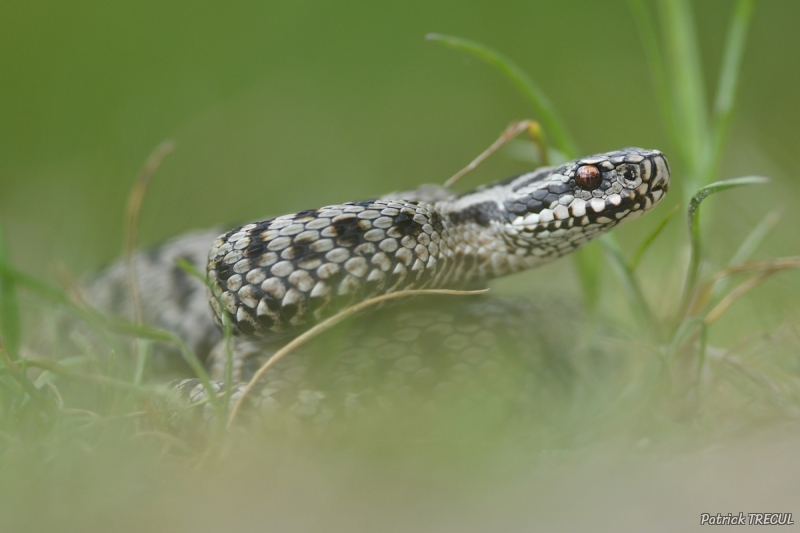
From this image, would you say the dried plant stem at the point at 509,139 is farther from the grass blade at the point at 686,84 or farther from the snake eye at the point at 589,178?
the grass blade at the point at 686,84

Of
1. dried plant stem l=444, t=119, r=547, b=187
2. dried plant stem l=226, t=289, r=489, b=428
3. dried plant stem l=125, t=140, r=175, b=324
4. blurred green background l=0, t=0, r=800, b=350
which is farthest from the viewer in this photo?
blurred green background l=0, t=0, r=800, b=350

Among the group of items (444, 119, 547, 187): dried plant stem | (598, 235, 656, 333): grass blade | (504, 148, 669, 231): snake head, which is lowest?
(598, 235, 656, 333): grass blade

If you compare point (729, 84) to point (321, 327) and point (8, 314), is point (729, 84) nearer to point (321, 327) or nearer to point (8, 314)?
point (321, 327)

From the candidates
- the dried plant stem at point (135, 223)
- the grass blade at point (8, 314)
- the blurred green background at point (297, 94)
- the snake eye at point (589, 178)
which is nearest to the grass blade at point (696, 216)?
the snake eye at point (589, 178)

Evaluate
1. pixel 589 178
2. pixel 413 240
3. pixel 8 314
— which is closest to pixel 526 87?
pixel 589 178

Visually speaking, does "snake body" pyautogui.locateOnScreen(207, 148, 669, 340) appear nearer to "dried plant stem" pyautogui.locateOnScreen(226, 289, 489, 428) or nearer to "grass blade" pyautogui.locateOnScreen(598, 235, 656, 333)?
"dried plant stem" pyautogui.locateOnScreen(226, 289, 489, 428)

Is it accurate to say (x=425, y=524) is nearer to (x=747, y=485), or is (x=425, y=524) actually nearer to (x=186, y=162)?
(x=747, y=485)

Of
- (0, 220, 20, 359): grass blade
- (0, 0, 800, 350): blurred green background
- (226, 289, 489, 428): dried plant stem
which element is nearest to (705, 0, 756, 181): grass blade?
(226, 289, 489, 428): dried plant stem

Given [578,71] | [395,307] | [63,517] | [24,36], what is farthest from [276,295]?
[24,36]
